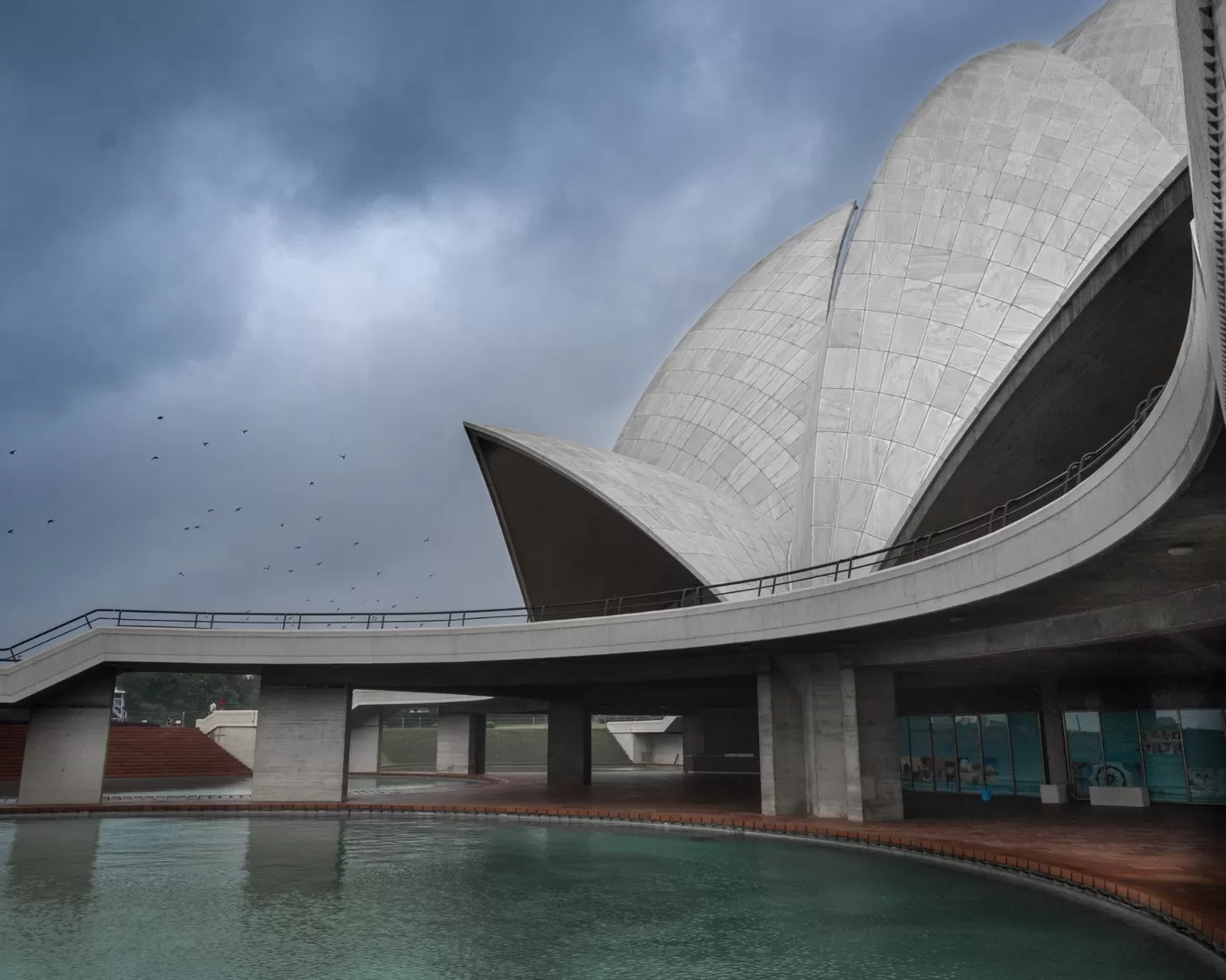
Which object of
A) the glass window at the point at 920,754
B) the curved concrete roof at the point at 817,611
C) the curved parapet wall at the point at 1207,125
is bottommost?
the glass window at the point at 920,754

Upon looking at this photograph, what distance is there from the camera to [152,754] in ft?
126

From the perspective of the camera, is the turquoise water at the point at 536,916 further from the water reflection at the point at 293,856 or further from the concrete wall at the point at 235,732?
the concrete wall at the point at 235,732

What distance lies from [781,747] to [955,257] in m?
13.0

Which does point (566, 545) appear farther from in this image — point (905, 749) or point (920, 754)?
point (920, 754)

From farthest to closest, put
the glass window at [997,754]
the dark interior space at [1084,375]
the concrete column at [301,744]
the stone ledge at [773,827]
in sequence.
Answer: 1. the glass window at [997,754]
2. the concrete column at [301,744]
3. the dark interior space at [1084,375]
4. the stone ledge at [773,827]

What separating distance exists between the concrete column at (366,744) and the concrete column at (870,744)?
3417 cm

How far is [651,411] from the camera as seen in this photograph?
115 feet

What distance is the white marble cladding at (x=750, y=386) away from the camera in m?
29.5

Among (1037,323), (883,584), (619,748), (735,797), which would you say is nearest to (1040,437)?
(1037,323)

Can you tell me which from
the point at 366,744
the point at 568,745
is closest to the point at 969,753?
the point at 568,745

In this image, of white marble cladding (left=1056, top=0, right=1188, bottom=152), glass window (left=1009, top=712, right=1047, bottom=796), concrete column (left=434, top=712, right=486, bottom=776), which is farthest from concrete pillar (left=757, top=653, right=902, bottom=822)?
concrete column (left=434, top=712, right=486, bottom=776)

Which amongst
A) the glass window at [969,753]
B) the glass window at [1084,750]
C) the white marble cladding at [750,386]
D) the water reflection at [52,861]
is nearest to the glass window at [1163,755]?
the glass window at [1084,750]

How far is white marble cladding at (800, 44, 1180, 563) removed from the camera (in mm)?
22094

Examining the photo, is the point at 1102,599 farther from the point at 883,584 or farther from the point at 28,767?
the point at 28,767
